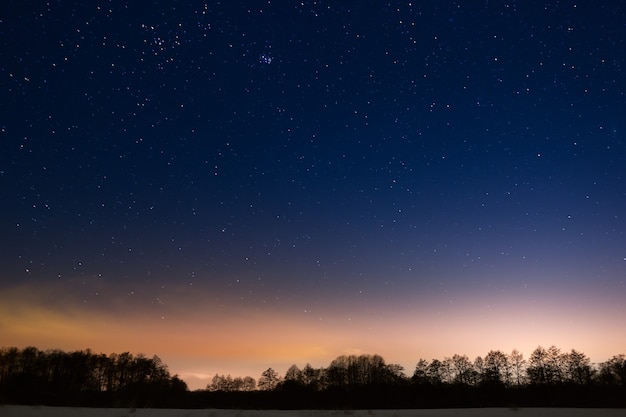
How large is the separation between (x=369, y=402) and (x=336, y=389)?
A: 25535 millimetres

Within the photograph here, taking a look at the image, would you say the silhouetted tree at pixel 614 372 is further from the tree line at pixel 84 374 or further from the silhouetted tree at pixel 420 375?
the tree line at pixel 84 374

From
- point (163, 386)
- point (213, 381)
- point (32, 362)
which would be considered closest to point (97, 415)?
point (163, 386)

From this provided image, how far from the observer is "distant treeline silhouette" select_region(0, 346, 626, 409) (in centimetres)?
6662

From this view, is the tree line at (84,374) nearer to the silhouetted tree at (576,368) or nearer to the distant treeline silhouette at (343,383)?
the distant treeline silhouette at (343,383)

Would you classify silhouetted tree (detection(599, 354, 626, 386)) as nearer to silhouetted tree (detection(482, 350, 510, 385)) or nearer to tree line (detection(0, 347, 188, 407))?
silhouetted tree (detection(482, 350, 510, 385))

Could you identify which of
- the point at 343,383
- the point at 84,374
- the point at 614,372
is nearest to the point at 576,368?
the point at 614,372

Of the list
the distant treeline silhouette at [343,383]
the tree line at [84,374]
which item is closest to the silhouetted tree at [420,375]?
the distant treeline silhouette at [343,383]

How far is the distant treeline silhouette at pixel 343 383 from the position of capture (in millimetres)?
66625

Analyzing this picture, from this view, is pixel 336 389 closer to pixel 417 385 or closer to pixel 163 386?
pixel 417 385

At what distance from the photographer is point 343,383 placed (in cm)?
10575

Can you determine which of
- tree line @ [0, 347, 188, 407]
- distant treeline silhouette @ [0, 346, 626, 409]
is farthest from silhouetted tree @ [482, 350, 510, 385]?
tree line @ [0, 347, 188, 407]

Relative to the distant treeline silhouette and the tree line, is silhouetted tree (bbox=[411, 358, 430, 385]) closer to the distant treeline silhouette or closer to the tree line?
the distant treeline silhouette

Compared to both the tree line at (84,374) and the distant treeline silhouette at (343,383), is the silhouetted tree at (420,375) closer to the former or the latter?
the distant treeline silhouette at (343,383)

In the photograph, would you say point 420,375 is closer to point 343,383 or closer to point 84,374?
point 343,383
